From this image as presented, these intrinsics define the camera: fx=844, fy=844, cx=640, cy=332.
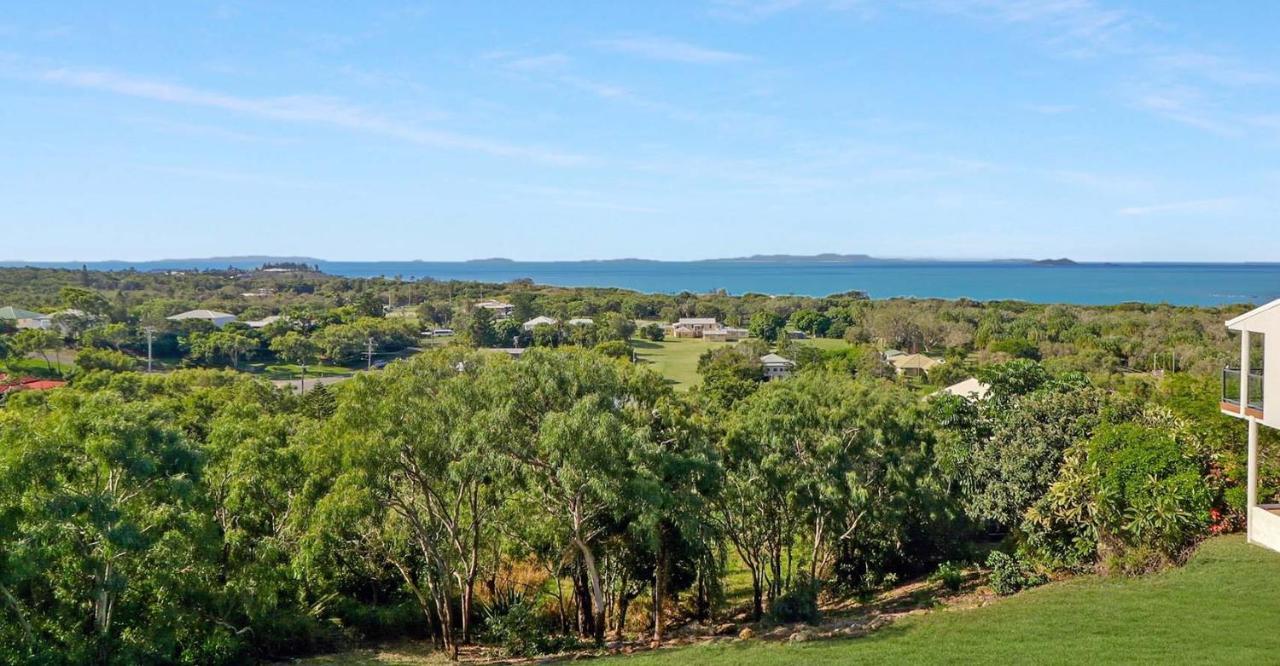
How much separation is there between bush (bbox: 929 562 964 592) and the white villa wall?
4982 mm

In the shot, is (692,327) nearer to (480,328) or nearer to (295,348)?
(480,328)

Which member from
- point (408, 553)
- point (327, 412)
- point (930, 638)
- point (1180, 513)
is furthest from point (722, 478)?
point (327, 412)

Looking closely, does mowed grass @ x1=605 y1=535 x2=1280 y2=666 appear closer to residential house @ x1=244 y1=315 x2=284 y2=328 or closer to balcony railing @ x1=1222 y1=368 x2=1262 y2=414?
balcony railing @ x1=1222 y1=368 x2=1262 y2=414

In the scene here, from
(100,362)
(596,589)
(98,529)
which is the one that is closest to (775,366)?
(100,362)

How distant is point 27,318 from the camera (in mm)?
72312

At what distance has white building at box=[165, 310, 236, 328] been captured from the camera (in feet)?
266

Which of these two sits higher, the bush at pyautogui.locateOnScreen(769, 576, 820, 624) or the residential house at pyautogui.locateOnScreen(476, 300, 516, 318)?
the residential house at pyautogui.locateOnScreen(476, 300, 516, 318)

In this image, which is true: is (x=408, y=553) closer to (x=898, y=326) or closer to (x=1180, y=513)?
(x=1180, y=513)

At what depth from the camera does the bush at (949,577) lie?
1681 cm

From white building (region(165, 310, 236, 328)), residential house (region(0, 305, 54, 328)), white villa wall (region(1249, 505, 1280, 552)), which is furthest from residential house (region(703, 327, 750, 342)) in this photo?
white villa wall (region(1249, 505, 1280, 552))

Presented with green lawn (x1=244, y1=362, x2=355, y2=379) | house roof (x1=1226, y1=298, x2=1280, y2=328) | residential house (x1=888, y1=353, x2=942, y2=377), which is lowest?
green lawn (x1=244, y1=362, x2=355, y2=379)

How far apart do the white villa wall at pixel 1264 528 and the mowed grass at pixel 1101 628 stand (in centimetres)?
24

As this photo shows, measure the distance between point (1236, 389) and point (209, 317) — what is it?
88.5m

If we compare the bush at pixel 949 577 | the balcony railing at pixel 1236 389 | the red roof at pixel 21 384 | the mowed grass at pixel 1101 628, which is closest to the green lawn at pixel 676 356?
the red roof at pixel 21 384
